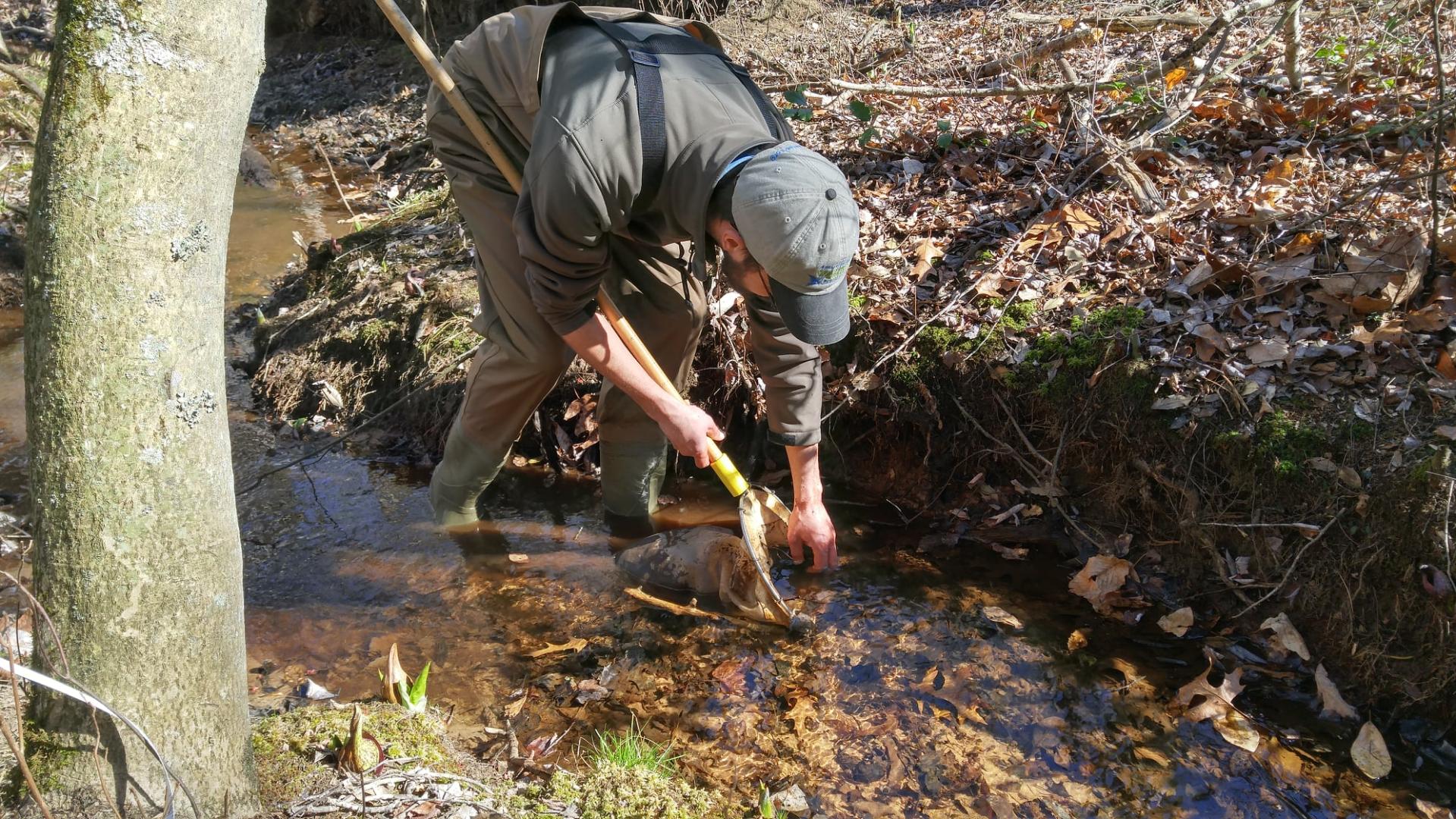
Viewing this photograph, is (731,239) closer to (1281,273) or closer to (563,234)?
(563,234)

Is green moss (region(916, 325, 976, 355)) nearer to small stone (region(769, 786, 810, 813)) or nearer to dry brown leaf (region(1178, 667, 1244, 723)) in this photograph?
dry brown leaf (region(1178, 667, 1244, 723))

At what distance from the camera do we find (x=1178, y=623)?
11.6 ft

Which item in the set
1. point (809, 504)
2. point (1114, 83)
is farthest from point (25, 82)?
point (1114, 83)

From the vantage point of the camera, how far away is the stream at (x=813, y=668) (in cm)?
293

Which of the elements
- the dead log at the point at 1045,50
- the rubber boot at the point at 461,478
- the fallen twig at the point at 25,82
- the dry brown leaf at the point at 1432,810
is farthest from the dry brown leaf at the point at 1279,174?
the fallen twig at the point at 25,82

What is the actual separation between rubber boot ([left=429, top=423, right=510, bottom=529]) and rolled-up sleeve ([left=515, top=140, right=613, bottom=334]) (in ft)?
3.75

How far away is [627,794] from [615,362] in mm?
1281

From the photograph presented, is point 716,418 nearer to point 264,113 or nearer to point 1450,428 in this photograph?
point 1450,428

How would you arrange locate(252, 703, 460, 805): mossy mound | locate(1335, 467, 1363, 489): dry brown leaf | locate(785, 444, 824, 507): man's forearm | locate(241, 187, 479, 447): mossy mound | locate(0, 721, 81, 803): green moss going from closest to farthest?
locate(0, 721, 81, 803): green moss → locate(252, 703, 460, 805): mossy mound → locate(1335, 467, 1363, 489): dry brown leaf → locate(785, 444, 824, 507): man's forearm → locate(241, 187, 479, 447): mossy mound

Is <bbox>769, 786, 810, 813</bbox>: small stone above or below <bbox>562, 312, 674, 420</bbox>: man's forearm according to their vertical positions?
below

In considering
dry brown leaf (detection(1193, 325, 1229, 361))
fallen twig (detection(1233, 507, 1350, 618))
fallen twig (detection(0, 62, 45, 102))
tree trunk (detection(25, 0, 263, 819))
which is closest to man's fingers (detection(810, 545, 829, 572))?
fallen twig (detection(1233, 507, 1350, 618))

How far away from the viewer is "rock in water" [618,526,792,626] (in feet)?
11.9

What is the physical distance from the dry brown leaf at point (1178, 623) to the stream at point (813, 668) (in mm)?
48

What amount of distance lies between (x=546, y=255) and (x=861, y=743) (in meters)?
1.87
